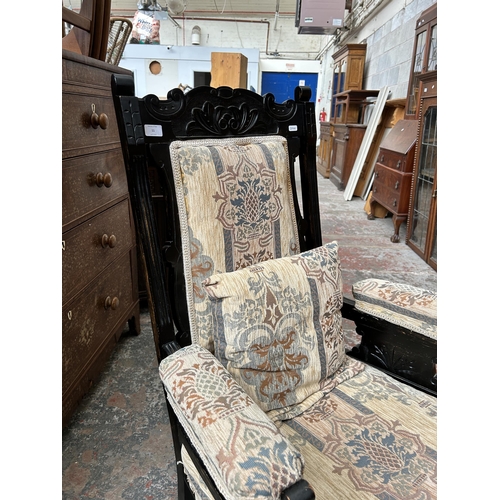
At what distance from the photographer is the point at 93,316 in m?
1.51

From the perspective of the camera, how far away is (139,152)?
0.94 meters

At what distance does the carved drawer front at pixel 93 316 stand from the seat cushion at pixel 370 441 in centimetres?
83

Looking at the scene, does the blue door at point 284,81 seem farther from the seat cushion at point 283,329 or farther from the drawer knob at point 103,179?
the seat cushion at point 283,329

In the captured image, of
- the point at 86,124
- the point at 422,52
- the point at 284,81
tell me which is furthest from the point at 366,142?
the point at 284,81

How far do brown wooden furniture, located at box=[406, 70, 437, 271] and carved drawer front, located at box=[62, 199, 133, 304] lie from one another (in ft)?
7.85

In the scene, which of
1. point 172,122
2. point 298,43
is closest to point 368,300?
point 172,122

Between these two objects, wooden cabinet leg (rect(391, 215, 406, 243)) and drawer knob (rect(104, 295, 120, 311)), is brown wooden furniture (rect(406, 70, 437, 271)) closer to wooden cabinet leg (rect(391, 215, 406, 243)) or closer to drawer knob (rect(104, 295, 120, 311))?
wooden cabinet leg (rect(391, 215, 406, 243))

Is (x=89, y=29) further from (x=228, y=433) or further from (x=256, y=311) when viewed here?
(x=228, y=433)

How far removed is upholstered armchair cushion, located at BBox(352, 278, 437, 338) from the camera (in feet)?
3.34

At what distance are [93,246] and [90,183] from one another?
241mm

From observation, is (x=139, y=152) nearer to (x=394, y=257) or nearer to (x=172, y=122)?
(x=172, y=122)

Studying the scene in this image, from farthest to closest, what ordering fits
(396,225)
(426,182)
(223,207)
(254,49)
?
1. (254,49)
2. (396,225)
3. (426,182)
4. (223,207)

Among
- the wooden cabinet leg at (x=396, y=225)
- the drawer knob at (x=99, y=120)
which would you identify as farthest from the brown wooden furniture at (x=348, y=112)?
the drawer knob at (x=99, y=120)

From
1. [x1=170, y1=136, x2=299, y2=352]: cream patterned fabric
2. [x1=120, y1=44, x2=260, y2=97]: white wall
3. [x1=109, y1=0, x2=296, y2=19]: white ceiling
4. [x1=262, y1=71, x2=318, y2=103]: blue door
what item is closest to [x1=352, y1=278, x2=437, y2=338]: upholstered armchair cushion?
[x1=170, y1=136, x2=299, y2=352]: cream patterned fabric
